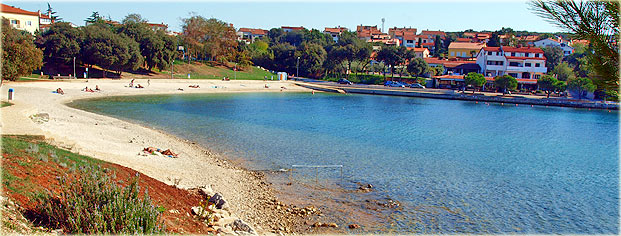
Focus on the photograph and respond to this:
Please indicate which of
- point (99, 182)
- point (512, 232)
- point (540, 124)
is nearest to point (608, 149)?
point (540, 124)

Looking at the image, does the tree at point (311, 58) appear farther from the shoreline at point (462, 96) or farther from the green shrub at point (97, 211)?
the green shrub at point (97, 211)

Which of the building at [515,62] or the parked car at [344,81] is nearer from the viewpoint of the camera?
the building at [515,62]

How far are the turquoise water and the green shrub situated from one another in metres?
8.71

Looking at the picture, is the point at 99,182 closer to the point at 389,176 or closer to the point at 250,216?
the point at 250,216

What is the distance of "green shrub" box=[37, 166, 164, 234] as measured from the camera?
312 inches

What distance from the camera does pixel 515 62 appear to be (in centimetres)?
8819

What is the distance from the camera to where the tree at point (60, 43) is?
60062 mm

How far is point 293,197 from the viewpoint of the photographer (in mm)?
17719

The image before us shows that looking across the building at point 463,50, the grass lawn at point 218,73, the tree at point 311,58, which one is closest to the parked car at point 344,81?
the tree at point 311,58

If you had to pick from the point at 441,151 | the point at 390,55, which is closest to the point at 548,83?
the point at 390,55

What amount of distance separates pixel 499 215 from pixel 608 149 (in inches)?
925

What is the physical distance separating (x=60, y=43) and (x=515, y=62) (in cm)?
7518

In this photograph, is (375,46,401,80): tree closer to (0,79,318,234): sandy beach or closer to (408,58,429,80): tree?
(408,58,429,80): tree

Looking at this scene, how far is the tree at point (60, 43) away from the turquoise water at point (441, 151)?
13.0 meters
